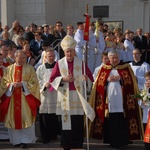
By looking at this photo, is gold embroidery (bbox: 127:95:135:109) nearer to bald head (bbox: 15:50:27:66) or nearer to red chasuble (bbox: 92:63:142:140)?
red chasuble (bbox: 92:63:142:140)

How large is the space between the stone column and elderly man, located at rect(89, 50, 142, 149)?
36.8 ft

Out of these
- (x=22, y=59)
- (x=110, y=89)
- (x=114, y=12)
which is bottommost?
(x=110, y=89)

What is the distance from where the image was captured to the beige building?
1986cm

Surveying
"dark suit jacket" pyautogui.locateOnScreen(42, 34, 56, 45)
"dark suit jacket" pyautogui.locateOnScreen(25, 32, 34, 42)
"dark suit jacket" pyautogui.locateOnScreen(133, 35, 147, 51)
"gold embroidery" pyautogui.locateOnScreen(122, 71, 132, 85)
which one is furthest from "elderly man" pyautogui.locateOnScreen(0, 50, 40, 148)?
"dark suit jacket" pyautogui.locateOnScreen(133, 35, 147, 51)

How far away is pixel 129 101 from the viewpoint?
9.08 meters

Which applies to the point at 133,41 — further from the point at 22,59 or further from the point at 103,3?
the point at 22,59

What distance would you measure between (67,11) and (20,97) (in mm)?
13552

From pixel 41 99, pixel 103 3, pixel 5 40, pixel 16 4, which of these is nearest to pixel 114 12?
pixel 103 3

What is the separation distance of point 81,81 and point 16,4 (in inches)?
480

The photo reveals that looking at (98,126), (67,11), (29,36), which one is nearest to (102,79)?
(98,126)

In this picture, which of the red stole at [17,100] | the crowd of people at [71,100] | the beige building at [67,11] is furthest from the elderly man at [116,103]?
the beige building at [67,11]

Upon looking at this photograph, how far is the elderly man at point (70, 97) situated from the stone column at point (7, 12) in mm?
11279

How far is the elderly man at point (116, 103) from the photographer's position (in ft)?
29.2

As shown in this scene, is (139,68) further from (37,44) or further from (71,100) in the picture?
(37,44)
